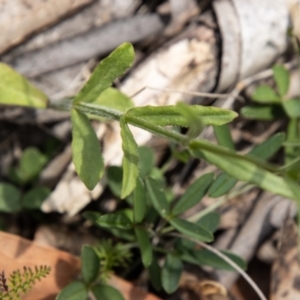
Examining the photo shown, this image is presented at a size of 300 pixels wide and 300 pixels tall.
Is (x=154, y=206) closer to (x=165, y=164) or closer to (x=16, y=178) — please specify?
(x=165, y=164)

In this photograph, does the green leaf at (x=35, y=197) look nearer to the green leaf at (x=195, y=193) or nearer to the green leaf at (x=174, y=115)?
the green leaf at (x=195, y=193)

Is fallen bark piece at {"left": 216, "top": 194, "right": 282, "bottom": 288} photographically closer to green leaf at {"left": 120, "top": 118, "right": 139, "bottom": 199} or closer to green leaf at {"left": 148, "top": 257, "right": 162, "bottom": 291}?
green leaf at {"left": 148, "top": 257, "right": 162, "bottom": 291}

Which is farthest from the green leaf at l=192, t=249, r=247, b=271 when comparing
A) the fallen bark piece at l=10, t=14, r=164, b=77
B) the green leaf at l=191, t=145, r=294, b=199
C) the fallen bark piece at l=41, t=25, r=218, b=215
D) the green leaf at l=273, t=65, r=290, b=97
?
the fallen bark piece at l=10, t=14, r=164, b=77

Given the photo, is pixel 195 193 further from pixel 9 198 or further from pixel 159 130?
pixel 9 198

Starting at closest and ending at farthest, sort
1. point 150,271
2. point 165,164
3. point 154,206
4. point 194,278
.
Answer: point 154,206
point 150,271
point 194,278
point 165,164

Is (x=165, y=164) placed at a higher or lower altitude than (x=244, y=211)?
higher

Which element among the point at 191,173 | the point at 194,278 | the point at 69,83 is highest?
the point at 69,83

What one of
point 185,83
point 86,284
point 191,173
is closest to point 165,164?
point 191,173
